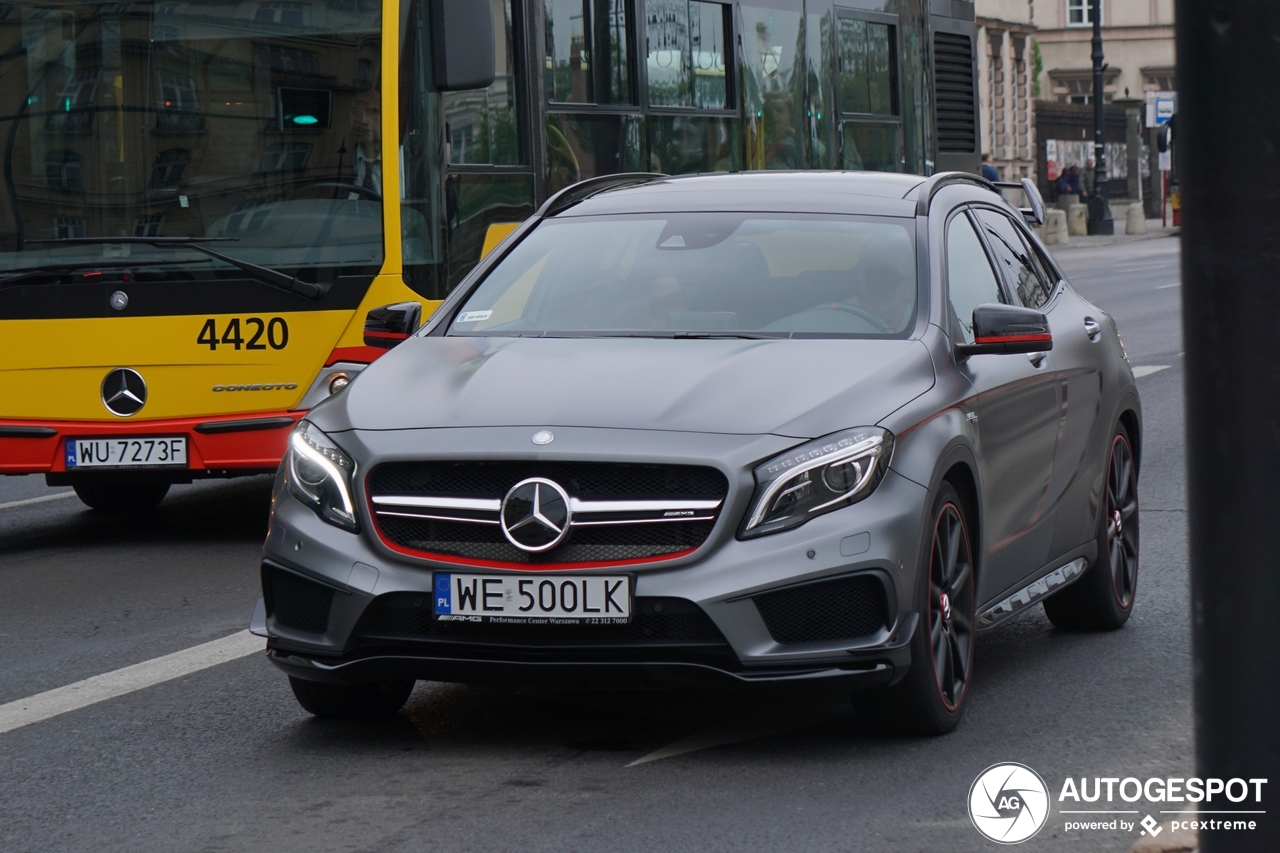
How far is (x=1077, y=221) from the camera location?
2238 inches

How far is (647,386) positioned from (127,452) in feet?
15.5

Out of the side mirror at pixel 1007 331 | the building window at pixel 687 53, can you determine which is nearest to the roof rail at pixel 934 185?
the side mirror at pixel 1007 331

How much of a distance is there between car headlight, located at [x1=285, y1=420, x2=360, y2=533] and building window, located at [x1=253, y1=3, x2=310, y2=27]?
15.0ft

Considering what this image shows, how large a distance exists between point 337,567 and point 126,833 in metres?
0.87

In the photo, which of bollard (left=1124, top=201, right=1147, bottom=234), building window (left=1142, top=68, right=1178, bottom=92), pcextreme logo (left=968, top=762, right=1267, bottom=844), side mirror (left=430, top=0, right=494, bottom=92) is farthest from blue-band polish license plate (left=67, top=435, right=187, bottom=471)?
building window (left=1142, top=68, right=1178, bottom=92)

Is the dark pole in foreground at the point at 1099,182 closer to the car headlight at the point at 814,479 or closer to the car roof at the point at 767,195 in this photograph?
the car roof at the point at 767,195

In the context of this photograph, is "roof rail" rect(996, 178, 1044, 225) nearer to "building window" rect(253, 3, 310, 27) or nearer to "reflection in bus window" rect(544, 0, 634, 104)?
"reflection in bus window" rect(544, 0, 634, 104)

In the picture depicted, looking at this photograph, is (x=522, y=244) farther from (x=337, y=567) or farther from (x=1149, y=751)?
(x=1149, y=751)

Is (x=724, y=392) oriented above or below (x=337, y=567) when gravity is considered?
above

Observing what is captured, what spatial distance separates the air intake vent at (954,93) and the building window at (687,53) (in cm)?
371

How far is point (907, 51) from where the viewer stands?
15375 millimetres

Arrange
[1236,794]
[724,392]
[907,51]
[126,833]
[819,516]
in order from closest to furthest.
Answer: [1236,794] → [126,833] → [819,516] → [724,392] → [907,51]

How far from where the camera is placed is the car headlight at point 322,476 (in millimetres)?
5352

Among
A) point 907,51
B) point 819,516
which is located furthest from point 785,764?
point 907,51
